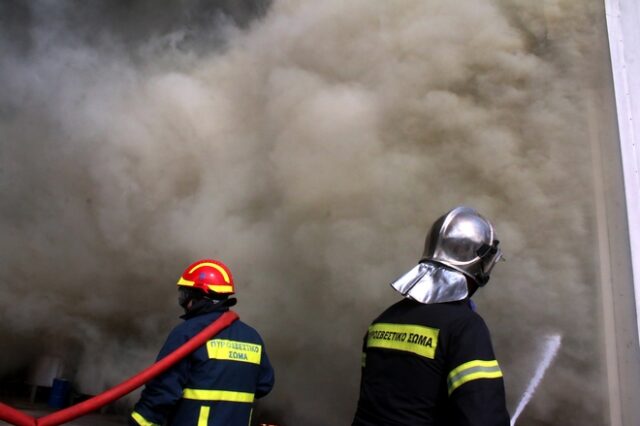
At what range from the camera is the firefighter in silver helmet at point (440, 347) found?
115cm

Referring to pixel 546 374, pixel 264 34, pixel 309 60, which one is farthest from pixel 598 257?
pixel 264 34

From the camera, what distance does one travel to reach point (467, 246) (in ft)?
4.65

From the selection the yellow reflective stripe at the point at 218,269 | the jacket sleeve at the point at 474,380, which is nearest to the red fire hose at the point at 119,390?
the yellow reflective stripe at the point at 218,269

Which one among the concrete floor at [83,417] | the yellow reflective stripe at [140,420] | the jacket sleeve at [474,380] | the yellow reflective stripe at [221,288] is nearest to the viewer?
the jacket sleeve at [474,380]

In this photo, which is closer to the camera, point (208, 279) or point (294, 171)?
point (208, 279)

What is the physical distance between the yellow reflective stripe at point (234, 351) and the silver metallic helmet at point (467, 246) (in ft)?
2.62

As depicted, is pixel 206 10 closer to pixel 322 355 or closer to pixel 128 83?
pixel 128 83

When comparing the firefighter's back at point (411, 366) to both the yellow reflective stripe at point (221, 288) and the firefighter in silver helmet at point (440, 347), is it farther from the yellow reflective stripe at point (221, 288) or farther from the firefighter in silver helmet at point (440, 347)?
the yellow reflective stripe at point (221, 288)

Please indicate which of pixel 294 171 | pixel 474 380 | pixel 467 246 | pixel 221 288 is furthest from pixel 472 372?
pixel 294 171

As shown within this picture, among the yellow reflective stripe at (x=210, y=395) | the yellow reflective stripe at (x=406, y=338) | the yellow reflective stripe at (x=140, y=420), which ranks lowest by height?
the yellow reflective stripe at (x=140, y=420)

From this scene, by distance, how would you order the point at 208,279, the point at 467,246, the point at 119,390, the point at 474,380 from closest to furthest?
1. the point at 474,380
2. the point at 467,246
3. the point at 119,390
4. the point at 208,279

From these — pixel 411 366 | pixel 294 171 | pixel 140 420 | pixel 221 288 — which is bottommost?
pixel 140 420

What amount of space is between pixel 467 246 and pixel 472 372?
0.37 metres

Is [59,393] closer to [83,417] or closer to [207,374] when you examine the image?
[83,417]
